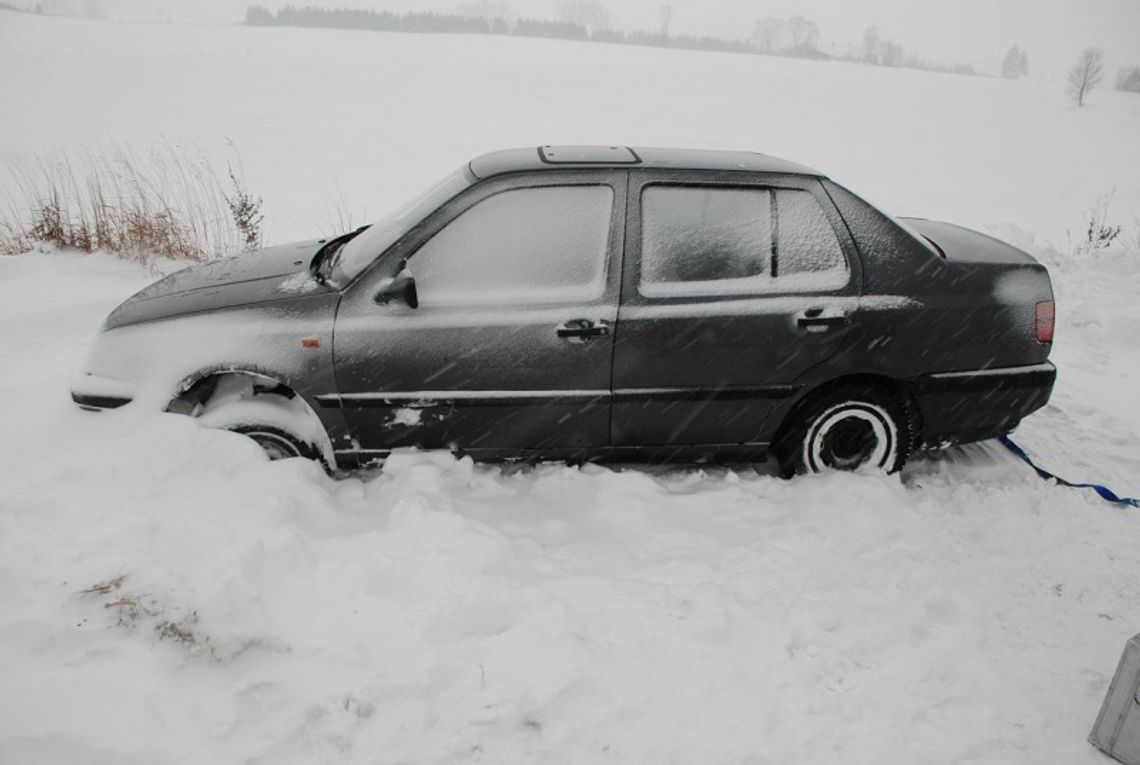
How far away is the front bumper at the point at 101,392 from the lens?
333 centimetres

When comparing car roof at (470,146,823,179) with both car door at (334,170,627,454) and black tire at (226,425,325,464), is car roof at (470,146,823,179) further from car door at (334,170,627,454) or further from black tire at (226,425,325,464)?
black tire at (226,425,325,464)

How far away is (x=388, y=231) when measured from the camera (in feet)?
11.6

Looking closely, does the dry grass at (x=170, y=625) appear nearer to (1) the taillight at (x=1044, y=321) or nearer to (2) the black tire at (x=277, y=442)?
(2) the black tire at (x=277, y=442)

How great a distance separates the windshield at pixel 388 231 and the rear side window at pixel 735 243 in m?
0.96

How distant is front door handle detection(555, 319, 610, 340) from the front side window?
108 millimetres

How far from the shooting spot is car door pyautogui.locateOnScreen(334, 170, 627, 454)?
323 cm

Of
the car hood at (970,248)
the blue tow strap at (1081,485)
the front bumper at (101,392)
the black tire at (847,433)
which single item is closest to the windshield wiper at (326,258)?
the front bumper at (101,392)

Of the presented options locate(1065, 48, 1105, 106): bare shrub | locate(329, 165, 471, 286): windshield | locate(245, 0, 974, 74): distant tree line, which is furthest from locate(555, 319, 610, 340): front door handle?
locate(245, 0, 974, 74): distant tree line

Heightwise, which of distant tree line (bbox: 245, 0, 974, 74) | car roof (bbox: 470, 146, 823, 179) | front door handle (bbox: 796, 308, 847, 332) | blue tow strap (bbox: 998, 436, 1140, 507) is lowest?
blue tow strap (bbox: 998, 436, 1140, 507)


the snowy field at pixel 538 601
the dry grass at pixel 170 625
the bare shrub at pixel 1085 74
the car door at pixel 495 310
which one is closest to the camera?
the snowy field at pixel 538 601

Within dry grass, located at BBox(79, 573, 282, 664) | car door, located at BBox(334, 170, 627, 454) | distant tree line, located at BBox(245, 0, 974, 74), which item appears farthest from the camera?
distant tree line, located at BBox(245, 0, 974, 74)

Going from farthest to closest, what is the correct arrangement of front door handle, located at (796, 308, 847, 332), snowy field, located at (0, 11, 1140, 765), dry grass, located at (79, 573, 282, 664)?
front door handle, located at (796, 308, 847, 332) < dry grass, located at (79, 573, 282, 664) < snowy field, located at (0, 11, 1140, 765)

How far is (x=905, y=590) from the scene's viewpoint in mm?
2895

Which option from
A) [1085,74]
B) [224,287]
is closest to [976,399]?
[224,287]
